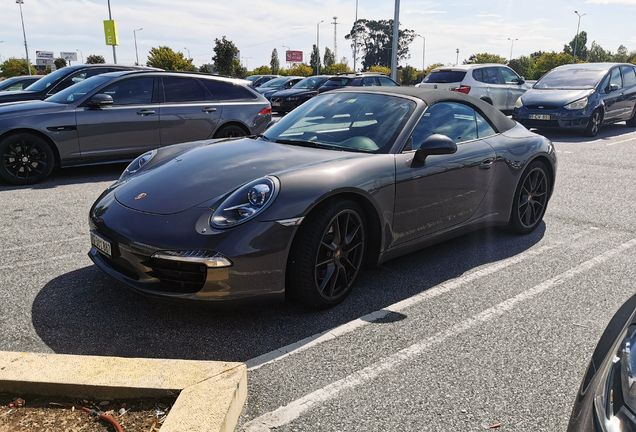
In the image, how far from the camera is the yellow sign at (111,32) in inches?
1500

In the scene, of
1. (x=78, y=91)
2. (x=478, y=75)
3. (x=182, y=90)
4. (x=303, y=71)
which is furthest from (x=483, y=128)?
(x=303, y=71)

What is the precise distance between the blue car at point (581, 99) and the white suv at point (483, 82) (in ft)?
5.02

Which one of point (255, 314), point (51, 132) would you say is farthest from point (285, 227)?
point (51, 132)

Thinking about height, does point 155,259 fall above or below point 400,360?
above

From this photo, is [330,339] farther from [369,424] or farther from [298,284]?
[369,424]

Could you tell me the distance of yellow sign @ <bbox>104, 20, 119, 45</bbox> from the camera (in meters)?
38.1

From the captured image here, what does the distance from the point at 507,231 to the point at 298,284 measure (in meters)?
2.74

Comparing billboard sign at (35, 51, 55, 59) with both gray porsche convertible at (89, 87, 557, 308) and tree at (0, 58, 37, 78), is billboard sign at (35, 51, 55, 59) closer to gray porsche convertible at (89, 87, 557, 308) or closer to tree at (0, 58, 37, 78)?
tree at (0, 58, 37, 78)

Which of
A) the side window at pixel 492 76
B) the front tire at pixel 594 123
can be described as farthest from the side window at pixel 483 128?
the side window at pixel 492 76

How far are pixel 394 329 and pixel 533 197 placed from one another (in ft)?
8.54

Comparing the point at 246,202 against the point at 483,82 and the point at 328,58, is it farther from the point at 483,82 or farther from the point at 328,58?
the point at 328,58

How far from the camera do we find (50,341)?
9.68ft

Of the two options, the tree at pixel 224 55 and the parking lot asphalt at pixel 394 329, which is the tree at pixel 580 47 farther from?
the parking lot asphalt at pixel 394 329

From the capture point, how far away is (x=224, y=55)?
1639 inches
